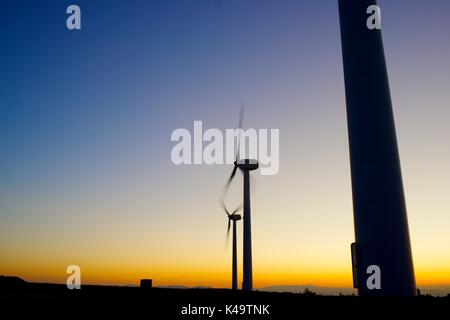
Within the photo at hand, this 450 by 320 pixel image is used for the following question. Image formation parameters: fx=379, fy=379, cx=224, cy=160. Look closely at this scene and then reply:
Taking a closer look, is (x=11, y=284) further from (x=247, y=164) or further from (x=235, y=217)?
(x=235, y=217)

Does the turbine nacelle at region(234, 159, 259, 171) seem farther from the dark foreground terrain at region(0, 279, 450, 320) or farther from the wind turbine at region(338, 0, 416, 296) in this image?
the dark foreground terrain at region(0, 279, 450, 320)

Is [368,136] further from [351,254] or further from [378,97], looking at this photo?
[351,254]

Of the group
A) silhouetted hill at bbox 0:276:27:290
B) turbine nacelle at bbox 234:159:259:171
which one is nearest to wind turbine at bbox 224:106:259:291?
turbine nacelle at bbox 234:159:259:171

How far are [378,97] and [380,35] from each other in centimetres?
307

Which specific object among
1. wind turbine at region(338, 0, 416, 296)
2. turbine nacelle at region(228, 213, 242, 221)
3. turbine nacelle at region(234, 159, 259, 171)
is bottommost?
wind turbine at region(338, 0, 416, 296)

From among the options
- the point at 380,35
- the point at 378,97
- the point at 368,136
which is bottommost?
the point at 368,136

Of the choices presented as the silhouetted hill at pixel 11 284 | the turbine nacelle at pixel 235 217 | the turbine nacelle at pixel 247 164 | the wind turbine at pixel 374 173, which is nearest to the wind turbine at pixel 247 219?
the turbine nacelle at pixel 247 164

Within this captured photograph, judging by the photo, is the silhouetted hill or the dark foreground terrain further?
the silhouetted hill
